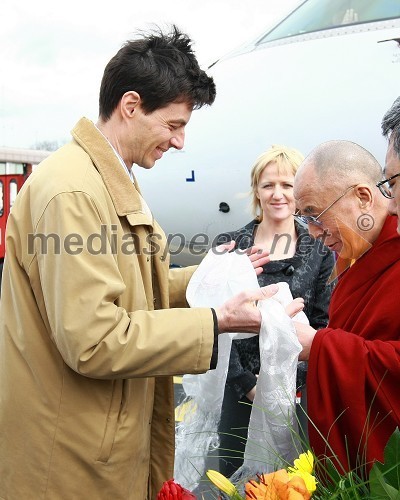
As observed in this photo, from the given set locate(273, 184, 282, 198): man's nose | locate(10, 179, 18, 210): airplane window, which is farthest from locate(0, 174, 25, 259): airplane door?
locate(273, 184, 282, 198): man's nose

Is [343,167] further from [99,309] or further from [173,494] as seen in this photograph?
[173,494]

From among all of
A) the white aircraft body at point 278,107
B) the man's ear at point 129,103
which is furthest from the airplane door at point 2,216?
the man's ear at point 129,103

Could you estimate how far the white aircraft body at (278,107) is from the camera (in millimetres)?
4633

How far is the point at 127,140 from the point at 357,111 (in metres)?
2.82

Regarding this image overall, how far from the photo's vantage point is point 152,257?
2268 millimetres

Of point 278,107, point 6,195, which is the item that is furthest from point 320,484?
point 6,195

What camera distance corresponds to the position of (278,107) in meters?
4.97

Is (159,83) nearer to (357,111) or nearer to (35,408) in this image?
(35,408)

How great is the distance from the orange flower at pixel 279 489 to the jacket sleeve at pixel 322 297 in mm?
1772

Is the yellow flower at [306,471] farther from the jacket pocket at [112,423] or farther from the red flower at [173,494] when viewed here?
the jacket pocket at [112,423]

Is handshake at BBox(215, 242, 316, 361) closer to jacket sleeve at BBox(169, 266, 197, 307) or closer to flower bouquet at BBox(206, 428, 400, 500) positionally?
flower bouquet at BBox(206, 428, 400, 500)

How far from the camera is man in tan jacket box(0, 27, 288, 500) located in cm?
187

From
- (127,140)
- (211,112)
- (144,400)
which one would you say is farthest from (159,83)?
(211,112)

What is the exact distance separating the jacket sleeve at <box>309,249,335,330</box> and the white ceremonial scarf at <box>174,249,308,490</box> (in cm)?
58
